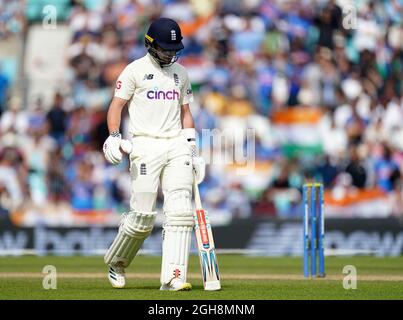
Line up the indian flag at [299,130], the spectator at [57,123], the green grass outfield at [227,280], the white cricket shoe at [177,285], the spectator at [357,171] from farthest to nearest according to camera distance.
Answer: the spectator at [57,123], the indian flag at [299,130], the spectator at [357,171], the white cricket shoe at [177,285], the green grass outfield at [227,280]

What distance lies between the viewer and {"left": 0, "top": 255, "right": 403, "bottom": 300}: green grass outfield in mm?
7922

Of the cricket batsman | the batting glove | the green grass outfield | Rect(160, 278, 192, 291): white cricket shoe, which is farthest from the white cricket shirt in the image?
the green grass outfield

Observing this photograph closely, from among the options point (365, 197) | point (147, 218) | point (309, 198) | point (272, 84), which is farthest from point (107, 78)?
point (147, 218)

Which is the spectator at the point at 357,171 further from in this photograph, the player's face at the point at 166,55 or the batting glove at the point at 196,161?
the player's face at the point at 166,55

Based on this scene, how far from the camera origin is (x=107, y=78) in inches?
705

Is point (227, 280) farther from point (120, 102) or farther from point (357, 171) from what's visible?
point (357, 171)

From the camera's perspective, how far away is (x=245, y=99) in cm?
1722

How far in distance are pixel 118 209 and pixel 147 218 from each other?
307 inches

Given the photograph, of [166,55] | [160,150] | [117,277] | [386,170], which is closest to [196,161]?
[160,150]

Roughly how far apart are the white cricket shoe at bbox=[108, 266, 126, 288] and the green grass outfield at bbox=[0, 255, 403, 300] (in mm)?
77

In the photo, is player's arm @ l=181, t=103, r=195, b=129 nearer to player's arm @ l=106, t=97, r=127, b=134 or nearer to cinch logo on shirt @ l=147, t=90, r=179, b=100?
cinch logo on shirt @ l=147, t=90, r=179, b=100

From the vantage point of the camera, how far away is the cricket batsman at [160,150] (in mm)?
8336

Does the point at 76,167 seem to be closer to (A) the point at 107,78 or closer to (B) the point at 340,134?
(A) the point at 107,78

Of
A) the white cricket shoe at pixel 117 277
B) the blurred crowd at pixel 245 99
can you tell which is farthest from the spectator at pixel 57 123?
the white cricket shoe at pixel 117 277
